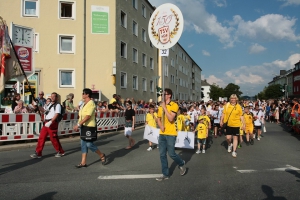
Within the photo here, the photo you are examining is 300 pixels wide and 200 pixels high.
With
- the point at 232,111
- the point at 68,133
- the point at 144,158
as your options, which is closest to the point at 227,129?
the point at 232,111

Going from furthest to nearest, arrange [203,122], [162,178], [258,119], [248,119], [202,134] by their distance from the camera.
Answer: [258,119], [248,119], [203,122], [202,134], [162,178]

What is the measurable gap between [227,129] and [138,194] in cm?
472

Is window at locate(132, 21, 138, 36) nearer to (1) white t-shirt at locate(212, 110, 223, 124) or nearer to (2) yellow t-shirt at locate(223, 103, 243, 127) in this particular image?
(1) white t-shirt at locate(212, 110, 223, 124)

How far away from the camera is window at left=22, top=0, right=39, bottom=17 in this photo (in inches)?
849

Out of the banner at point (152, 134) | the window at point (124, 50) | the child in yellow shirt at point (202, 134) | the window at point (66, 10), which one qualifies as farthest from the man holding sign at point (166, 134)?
the window at point (124, 50)

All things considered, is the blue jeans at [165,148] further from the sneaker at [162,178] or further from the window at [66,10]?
the window at [66,10]

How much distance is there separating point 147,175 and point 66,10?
20.5 metres

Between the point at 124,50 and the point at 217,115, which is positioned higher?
the point at 124,50

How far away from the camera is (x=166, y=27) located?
19.5 feet

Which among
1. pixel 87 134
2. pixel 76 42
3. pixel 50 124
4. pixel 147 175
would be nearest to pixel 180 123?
pixel 147 175

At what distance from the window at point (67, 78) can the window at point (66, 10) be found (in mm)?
4423

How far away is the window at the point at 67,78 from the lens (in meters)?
21.9

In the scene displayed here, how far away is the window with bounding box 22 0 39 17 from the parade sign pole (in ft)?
61.7

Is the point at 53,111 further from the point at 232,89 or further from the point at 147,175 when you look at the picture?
the point at 232,89
